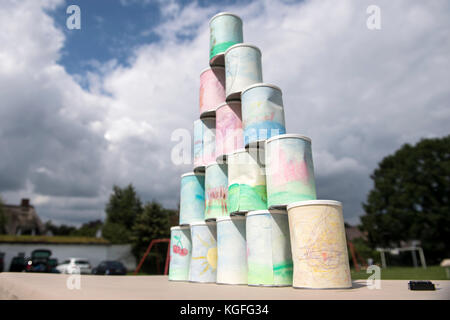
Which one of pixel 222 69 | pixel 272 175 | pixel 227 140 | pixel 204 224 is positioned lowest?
pixel 204 224

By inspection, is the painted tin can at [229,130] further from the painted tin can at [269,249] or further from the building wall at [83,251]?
the building wall at [83,251]

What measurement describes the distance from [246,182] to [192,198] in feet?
10.5

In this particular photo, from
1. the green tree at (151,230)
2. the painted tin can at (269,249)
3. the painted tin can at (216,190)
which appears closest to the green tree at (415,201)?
the green tree at (151,230)

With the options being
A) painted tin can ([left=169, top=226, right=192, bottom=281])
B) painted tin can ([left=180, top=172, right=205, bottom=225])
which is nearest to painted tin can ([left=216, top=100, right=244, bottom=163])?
painted tin can ([left=180, top=172, right=205, bottom=225])

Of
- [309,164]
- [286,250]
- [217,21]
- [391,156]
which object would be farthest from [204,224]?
[391,156]

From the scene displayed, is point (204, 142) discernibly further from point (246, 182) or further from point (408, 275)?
point (408, 275)

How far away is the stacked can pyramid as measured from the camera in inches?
268

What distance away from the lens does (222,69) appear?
12.2 metres

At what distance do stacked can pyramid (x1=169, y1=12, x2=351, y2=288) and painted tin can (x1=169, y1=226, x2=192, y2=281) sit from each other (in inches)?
1.4

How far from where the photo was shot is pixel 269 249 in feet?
25.8

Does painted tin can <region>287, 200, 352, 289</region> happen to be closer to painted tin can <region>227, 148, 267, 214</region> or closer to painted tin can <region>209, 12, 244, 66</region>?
painted tin can <region>227, 148, 267, 214</region>
